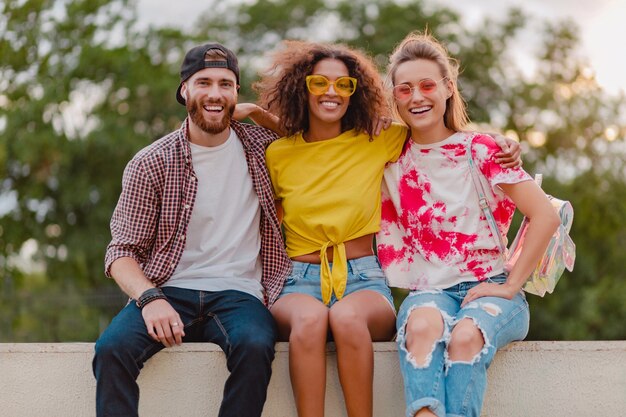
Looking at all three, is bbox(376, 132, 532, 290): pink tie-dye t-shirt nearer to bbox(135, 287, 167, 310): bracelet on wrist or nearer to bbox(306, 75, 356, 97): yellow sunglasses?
bbox(306, 75, 356, 97): yellow sunglasses

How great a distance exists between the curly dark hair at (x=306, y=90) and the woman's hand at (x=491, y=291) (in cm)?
93

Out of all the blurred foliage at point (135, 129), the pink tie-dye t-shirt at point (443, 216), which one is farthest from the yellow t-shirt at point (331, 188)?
the blurred foliage at point (135, 129)

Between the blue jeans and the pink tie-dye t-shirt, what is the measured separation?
0.70 metres

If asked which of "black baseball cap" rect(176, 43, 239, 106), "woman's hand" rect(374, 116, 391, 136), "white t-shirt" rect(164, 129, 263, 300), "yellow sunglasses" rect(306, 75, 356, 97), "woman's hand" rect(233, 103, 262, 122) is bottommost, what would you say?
"white t-shirt" rect(164, 129, 263, 300)

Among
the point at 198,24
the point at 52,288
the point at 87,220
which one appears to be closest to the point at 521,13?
the point at 198,24

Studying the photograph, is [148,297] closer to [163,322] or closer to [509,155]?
[163,322]

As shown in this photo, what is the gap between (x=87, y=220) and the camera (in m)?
15.9

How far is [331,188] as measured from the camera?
3.64m

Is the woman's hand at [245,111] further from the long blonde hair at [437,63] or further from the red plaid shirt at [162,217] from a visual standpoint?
the long blonde hair at [437,63]

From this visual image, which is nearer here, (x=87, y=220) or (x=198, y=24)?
(x=87, y=220)

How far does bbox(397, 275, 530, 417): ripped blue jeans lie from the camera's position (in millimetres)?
2936

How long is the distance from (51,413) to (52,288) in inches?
512

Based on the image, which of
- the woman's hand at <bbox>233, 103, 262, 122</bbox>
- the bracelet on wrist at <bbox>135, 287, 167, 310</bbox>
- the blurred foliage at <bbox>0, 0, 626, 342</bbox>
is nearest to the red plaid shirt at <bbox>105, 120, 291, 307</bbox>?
the bracelet on wrist at <bbox>135, 287, 167, 310</bbox>

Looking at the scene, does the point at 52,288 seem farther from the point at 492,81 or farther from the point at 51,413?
the point at 51,413
